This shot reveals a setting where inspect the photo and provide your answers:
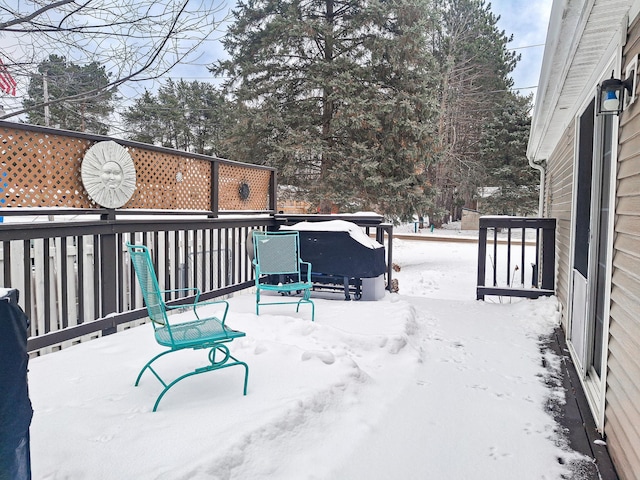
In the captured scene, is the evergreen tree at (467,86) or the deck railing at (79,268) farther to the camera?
the evergreen tree at (467,86)

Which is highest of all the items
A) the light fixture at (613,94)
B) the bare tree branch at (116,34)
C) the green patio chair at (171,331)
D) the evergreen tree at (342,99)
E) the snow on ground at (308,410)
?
the evergreen tree at (342,99)

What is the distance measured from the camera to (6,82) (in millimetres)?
3350

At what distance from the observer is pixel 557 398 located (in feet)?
8.57

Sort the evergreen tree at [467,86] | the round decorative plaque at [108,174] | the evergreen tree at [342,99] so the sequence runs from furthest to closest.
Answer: the evergreen tree at [467,86] → the evergreen tree at [342,99] → the round decorative plaque at [108,174]

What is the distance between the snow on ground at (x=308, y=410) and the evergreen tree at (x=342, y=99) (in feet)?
24.6

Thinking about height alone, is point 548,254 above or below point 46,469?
above

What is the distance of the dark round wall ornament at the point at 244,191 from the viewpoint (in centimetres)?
571

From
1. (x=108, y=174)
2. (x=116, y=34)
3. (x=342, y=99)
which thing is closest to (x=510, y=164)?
(x=342, y=99)

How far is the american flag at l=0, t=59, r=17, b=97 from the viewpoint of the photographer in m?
3.14

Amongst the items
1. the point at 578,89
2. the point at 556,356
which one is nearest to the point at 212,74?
the point at 578,89

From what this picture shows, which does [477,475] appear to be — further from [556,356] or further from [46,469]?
[556,356]

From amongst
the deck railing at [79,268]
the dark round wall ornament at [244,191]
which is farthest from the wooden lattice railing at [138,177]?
the deck railing at [79,268]

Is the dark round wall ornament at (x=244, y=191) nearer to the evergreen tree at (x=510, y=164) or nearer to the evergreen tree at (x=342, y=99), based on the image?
the evergreen tree at (x=342, y=99)

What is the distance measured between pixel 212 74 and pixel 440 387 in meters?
12.4
